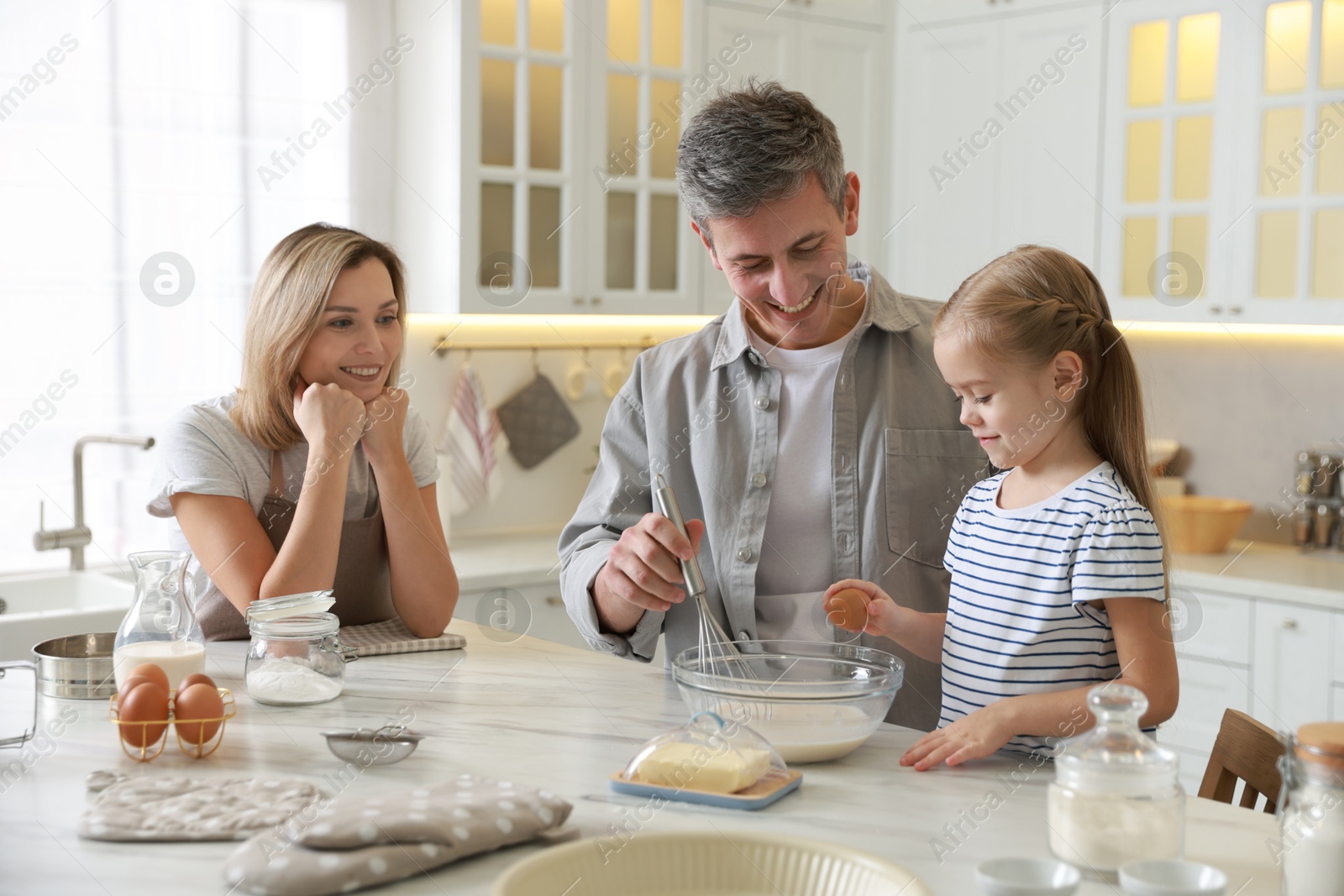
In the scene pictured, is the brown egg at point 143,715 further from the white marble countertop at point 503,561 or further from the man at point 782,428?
the white marble countertop at point 503,561

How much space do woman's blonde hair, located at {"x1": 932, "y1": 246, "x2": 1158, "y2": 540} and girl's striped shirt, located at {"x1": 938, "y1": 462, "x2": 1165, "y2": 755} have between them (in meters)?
0.04

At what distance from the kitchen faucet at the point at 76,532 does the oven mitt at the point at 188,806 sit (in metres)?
1.66

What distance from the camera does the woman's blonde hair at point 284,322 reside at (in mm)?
1856

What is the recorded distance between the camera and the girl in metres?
1.27

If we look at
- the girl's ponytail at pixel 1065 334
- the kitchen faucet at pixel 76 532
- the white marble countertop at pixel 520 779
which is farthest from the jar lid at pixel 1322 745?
the kitchen faucet at pixel 76 532

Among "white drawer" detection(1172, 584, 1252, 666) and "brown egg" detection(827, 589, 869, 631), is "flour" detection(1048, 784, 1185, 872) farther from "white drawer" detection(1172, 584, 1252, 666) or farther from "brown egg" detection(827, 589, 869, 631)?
"white drawer" detection(1172, 584, 1252, 666)

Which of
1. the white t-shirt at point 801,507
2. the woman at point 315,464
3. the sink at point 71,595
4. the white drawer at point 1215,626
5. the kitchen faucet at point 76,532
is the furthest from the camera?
the white drawer at point 1215,626

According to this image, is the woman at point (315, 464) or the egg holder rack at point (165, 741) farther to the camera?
the woman at point (315, 464)

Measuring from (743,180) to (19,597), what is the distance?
6.42 ft

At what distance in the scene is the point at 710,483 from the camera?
1.69 m

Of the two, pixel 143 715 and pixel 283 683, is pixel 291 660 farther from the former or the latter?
pixel 143 715

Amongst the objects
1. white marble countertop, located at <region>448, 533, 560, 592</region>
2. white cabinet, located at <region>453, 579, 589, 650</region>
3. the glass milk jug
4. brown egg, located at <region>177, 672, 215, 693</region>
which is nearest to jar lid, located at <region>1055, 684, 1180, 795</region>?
brown egg, located at <region>177, 672, 215, 693</region>

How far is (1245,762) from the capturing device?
4.01ft

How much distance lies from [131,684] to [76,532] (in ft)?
5.40
